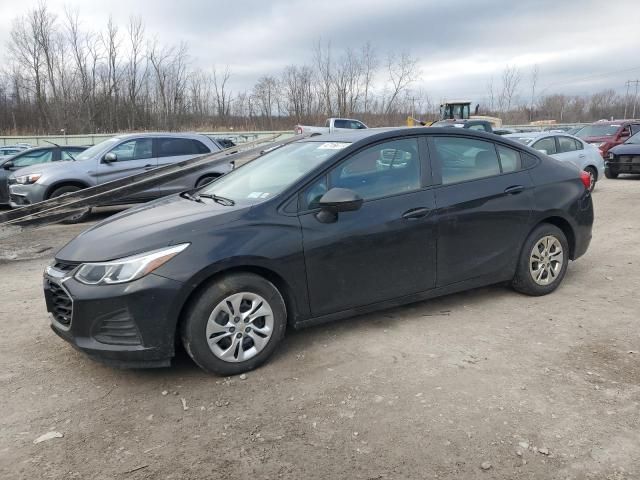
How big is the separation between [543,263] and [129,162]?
873cm

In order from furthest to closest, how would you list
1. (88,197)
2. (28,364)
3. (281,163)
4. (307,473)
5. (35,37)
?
(35,37), (88,197), (281,163), (28,364), (307,473)

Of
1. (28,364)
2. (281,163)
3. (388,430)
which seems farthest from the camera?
(281,163)

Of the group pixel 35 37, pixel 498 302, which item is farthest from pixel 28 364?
pixel 35 37

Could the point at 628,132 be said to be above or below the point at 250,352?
above

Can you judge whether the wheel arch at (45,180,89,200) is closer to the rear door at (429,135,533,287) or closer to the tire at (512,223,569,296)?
the rear door at (429,135,533,287)

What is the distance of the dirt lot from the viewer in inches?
103

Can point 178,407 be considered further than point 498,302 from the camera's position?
No

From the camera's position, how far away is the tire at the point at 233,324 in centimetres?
335

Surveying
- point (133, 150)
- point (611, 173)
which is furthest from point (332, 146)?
point (611, 173)

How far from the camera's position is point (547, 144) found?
12.2 metres

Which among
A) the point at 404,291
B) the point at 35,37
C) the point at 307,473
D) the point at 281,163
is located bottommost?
the point at 307,473

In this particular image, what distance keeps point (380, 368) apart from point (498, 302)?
5.90 ft

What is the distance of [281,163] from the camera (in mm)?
4488

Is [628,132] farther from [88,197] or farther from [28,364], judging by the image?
[28,364]
